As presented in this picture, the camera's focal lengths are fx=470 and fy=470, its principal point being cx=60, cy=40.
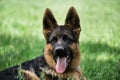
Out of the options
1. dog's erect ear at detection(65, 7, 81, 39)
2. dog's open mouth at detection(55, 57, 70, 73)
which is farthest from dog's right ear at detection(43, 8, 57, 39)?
dog's open mouth at detection(55, 57, 70, 73)

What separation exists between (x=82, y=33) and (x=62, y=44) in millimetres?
6802

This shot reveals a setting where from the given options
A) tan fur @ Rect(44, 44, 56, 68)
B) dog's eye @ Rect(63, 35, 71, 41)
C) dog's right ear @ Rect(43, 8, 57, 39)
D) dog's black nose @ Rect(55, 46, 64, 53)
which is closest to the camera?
dog's black nose @ Rect(55, 46, 64, 53)

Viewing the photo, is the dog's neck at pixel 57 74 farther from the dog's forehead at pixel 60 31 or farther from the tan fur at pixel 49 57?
the dog's forehead at pixel 60 31

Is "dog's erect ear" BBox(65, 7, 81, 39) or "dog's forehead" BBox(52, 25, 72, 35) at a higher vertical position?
"dog's erect ear" BBox(65, 7, 81, 39)

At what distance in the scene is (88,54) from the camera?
12.6 meters

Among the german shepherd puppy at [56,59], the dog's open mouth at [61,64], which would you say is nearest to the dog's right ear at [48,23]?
the german shepherd puppy at [56,59]

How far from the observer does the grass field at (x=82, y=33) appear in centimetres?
1102

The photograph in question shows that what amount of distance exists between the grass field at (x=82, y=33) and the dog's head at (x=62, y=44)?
2.88ft

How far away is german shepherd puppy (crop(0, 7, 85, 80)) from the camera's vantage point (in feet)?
29.5

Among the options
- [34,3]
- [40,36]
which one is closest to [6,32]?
[40,36]

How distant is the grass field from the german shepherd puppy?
0.79m

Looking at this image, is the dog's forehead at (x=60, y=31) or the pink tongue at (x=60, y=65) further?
the dog's forehead at (x=60, y=31)

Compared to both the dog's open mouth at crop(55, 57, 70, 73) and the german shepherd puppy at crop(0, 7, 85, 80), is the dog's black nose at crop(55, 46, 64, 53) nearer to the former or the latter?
the german shepherd puppy at crop(0, 7, 85, 80)

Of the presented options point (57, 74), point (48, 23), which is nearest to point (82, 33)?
point (48, 23)
